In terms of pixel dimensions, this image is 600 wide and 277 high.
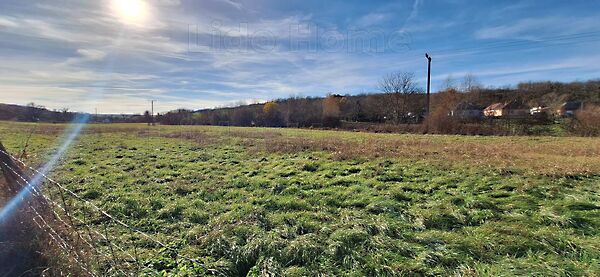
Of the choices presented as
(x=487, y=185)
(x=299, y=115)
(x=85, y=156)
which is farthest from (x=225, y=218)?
(x=299, y=115)

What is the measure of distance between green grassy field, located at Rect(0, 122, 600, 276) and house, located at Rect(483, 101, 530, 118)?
34.3m

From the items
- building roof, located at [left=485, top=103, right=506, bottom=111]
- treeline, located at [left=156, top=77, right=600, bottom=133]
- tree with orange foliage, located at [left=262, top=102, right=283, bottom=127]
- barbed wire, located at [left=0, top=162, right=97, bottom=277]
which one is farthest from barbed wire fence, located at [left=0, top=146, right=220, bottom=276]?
building roof, located at [left=485, top=103, right=506, bottom=111]

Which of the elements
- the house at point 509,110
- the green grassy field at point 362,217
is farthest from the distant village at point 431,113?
the green grassy field at point 362,217

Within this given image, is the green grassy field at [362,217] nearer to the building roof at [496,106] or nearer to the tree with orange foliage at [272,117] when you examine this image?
the tree with orange foliage at [272,117]

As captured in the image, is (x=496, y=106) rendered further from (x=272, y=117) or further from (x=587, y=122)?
(x=272, y=117)

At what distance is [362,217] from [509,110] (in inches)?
1974

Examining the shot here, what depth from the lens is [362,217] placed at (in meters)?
5.32

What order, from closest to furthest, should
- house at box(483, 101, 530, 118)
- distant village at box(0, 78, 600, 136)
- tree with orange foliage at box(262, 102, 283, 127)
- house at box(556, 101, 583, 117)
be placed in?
1. distant village at box(0, 78, 600, 136)
2. house at box(556, 101, 583, 117)
3. house at box(483, 101, 530, 118)
4. tree with orange foliage at box(262, 102, 283, 127)

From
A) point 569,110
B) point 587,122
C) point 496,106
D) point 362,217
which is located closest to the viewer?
point 362,217

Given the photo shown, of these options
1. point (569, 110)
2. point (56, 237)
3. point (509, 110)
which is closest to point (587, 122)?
point (569, 110)

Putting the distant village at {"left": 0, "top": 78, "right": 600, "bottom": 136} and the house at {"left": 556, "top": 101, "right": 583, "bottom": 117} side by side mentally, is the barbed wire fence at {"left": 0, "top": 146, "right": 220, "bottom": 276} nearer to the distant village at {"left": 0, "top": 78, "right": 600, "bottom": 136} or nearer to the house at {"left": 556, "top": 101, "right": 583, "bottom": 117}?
the distant village at {"left": 0, "top": 78, "right": 600, "bottom": 136}

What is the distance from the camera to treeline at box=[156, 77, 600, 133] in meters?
44.0

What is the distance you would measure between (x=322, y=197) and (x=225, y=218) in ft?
7.30

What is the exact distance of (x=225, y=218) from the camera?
537 centimetres
